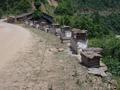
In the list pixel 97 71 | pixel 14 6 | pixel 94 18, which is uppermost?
pixel 97 71

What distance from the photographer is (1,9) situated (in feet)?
211

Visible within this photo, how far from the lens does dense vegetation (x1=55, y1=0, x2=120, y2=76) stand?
19.3 m

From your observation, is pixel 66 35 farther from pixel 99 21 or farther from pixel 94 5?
pixel 94 5

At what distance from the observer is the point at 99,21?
4438 centimetres

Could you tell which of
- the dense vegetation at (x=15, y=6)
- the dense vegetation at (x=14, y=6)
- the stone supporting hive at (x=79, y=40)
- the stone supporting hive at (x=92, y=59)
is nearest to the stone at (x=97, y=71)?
the stone supporting hive at (x=92, y=59)

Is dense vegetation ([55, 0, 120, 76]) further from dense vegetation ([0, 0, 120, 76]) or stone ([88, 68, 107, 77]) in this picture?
stone ([88, 68, 107, 77])

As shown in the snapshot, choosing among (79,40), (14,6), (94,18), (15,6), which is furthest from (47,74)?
(14,6)

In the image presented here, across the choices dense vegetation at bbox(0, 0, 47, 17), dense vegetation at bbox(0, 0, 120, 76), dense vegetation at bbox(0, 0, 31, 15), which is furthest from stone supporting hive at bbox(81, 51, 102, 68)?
dense vegetation at bbox(0, 0, 31, 15)

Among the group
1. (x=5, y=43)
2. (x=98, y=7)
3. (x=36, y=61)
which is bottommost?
(x=98, y=7)

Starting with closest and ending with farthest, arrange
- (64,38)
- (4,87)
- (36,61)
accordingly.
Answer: (4,87), (36,61), (64,38)

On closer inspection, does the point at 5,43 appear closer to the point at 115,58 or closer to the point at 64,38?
the point at 64,38

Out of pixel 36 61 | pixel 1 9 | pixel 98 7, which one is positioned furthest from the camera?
pixel 98 7

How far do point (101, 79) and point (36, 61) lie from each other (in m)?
3.96

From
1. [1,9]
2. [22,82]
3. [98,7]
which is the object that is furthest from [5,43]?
[98,7]
